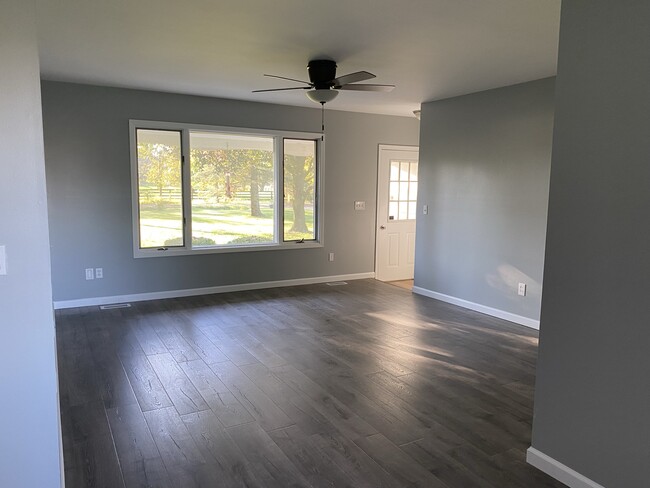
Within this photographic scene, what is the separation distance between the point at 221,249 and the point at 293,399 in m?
3.28

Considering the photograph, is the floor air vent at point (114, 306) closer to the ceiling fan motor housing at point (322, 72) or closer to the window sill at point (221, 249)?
the window sill at point (221, 249)

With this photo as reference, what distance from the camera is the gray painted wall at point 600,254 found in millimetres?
1942

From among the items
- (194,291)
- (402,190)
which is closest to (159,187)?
(194,291)

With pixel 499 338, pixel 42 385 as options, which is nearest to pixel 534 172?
pixel 499 338

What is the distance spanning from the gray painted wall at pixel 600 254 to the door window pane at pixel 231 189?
450cm

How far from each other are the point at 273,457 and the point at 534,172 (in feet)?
12.3

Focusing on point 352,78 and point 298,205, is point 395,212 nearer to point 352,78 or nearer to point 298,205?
point 298,205

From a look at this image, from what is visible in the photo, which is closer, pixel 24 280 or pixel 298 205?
pixel 24 280

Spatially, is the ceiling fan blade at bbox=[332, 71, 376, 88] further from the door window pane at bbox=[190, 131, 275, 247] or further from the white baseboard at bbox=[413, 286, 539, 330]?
the white baseboard at bbox=[413, 286, 539, 330]

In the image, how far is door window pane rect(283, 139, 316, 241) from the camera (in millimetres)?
6480

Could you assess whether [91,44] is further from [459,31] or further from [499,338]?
[499,338]

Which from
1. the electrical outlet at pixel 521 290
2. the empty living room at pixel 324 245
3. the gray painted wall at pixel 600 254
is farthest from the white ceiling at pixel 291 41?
the electrical outlet at pixel 521 290

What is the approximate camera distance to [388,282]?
23.4ft

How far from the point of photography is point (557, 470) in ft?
7.59
